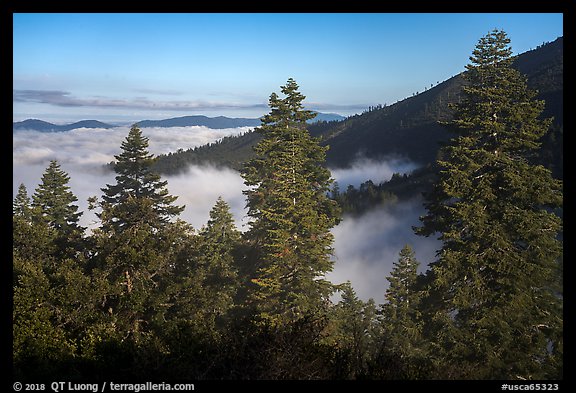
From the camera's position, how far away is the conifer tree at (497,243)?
1661cm

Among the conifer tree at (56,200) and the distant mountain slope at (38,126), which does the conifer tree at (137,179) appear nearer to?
the conifer tree at (56,200)

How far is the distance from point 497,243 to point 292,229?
367 inches

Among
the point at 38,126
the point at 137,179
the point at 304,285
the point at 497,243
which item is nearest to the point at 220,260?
the point at 304,285

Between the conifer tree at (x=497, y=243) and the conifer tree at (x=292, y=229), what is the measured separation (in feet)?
18.2

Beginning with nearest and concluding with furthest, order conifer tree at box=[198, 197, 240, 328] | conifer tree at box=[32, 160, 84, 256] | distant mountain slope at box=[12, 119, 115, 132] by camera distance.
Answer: conifer tree at box=[198, 197, 240, 328] < distant mountain slope at box=[12, 119, 115, 132] < conifer tree at box=[32, 160, 84, 256]

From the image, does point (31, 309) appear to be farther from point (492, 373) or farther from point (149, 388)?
point (492, 373)

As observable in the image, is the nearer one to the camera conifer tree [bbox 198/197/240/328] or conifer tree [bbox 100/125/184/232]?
conifer tree [bbox 198/197/240/328]

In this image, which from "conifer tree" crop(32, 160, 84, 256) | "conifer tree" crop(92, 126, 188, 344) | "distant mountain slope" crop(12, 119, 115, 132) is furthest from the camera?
"conifer tree" crop(32, 160, 84, 256)

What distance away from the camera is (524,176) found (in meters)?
17.5

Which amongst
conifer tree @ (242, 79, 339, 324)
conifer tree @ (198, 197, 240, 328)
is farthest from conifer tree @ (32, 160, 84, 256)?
conifer tree @ (242, 79, 339, 324)

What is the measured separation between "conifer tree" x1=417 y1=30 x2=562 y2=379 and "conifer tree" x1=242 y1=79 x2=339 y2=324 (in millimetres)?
5546

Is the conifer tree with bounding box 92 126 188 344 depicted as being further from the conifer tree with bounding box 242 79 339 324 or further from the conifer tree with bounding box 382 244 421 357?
the conifer tree with bounding box 382 244 421 357

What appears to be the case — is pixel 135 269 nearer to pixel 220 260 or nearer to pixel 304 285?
pixel 304 285

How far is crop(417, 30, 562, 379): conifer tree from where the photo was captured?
→ 654 inches
